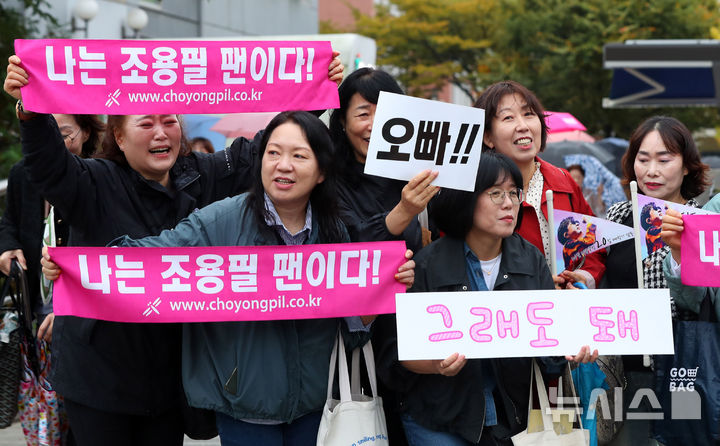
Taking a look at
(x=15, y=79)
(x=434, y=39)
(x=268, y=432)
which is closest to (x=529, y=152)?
(x=268, y=432)

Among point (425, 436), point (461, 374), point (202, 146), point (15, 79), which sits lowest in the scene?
point (425, 436)

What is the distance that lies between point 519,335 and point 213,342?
1.20 meters

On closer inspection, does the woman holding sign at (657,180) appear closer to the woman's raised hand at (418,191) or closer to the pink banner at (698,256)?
the pink banner at (698,256)

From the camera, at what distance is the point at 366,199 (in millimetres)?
4336

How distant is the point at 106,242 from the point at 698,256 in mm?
2461

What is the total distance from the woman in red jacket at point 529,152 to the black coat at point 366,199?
58cm

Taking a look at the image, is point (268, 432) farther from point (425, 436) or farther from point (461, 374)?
point (461, 374)

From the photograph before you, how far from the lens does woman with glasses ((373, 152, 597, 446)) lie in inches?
153

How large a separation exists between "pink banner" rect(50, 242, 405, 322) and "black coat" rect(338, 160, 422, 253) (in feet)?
0.67

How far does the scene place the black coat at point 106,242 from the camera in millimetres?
3875

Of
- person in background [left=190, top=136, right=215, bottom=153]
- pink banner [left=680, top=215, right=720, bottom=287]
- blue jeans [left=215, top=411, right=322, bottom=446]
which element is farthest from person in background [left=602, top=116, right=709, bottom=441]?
person in background [left=190, top=136, right=215, bottom=153]

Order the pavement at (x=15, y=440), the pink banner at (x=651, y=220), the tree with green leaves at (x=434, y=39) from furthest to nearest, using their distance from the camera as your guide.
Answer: the tree with green leaves at (x=434, y=39) → the pavement at (x=15, y=440) → the pink banner at (x=651, y=220)

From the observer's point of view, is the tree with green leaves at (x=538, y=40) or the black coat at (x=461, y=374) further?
the tree with green leaves at (x=538, y=40)

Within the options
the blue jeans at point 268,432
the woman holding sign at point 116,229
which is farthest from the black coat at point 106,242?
the blue jeans at point 268,432
